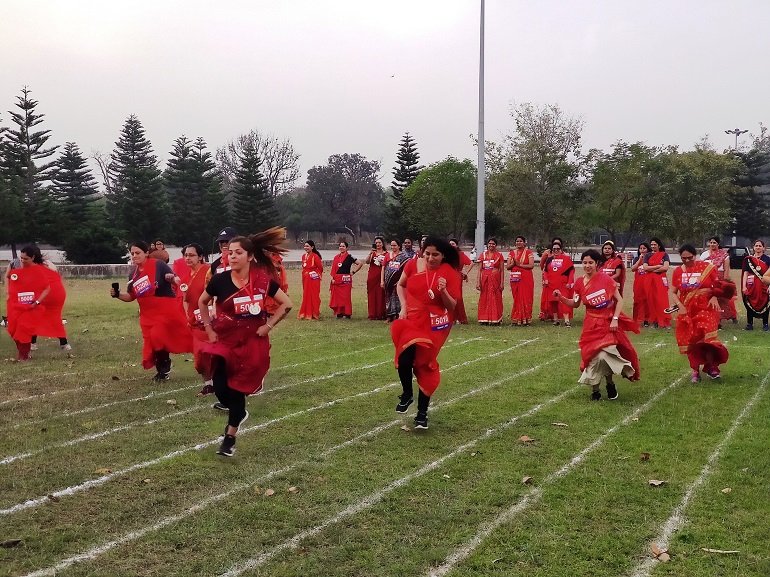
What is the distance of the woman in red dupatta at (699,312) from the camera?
1010 cm

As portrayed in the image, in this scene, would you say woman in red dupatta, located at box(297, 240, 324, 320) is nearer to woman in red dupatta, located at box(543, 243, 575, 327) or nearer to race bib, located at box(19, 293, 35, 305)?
woman in red dupatta, located at box(543, 243, 575, 327)

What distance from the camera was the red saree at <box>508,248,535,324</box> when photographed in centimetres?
1741

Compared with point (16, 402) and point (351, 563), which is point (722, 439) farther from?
point (16, 402)

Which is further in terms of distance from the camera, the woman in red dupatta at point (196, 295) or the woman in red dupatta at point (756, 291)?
the woman in red dupatta at point (756, 291)

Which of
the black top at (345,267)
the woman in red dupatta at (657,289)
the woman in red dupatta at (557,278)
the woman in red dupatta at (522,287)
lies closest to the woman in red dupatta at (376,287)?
the black top at (345,267)

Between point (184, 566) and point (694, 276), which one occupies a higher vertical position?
point (694, 276)

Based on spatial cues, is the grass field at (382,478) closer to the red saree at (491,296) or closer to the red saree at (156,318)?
the red saree at (156,318)

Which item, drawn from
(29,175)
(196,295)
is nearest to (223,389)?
(196,295)

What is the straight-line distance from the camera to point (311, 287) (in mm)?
18703

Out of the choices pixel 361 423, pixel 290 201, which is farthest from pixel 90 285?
pixel 290 201

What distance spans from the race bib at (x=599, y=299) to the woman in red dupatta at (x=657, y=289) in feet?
26.1

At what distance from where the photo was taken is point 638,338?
588 inches

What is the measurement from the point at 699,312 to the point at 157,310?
6.96m

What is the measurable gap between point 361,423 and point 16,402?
3995 mm
